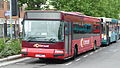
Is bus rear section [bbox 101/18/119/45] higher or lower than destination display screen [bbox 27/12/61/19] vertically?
lower

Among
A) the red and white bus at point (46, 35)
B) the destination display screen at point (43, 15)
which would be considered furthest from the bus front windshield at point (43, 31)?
the destination display screen at point (43, 15)

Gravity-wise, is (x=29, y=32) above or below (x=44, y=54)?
above

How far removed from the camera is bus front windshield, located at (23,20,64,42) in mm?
15578

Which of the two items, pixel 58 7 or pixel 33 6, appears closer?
pixel 33 6

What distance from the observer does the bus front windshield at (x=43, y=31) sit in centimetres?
1558

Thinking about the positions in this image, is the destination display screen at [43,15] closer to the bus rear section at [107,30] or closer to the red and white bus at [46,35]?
the red and white bus at [46,35]

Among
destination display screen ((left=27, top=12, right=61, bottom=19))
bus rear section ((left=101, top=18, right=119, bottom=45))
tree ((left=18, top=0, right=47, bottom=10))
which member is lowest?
bus rear section ((left=101, top=18, right=119, bottom=45))

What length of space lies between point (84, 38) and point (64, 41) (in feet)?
17.2

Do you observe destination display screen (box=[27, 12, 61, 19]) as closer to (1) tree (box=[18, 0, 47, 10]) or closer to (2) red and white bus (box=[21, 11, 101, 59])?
(2) red and white bus (box=[21, 11, 101, 59])

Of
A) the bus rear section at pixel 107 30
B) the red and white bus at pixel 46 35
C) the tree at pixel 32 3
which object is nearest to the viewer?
the red and white bus at pixel 46 35

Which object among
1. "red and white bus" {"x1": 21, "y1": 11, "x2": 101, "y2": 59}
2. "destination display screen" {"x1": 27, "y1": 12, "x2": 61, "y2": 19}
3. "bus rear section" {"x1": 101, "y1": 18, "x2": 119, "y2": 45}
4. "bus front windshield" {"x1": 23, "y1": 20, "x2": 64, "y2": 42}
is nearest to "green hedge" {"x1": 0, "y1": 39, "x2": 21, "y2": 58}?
"red and white bus" {"x1": 21, "y1": 11, "x2": 101, "y2": 59}

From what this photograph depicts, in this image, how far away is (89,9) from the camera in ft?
129

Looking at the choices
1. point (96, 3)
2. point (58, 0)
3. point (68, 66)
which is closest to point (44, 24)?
point (68, 66)

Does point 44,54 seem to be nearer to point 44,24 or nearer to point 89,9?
point 44,24
